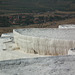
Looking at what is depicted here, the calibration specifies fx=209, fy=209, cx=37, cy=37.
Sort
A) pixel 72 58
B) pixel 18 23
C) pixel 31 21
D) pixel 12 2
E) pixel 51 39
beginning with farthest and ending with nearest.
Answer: pixel 12 2 → pixel 31 21 → pixel 18 23 → pixel 51 39 → pixel 72 58

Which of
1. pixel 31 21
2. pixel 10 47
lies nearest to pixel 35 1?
pixel 31 21

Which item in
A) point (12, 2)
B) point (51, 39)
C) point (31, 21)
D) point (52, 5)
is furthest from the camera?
point (52, 5)

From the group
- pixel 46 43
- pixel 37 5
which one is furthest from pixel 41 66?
pixel 37 5

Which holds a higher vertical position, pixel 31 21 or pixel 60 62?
pixel 60 62

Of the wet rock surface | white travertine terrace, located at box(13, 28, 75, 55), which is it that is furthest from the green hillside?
the wet rock surface

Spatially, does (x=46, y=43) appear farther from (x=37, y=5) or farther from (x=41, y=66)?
(x=37, y=5)

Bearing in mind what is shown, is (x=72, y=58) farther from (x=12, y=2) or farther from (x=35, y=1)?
(x=35, y=1)

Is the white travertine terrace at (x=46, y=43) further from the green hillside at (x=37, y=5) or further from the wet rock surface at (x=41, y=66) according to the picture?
the green hillside at (x=37, y=5)

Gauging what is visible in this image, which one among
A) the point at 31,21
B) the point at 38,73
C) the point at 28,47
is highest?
the point at 38,73

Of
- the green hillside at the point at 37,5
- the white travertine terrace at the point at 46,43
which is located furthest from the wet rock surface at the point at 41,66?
Answer: the green hillside at the point at 37,5
